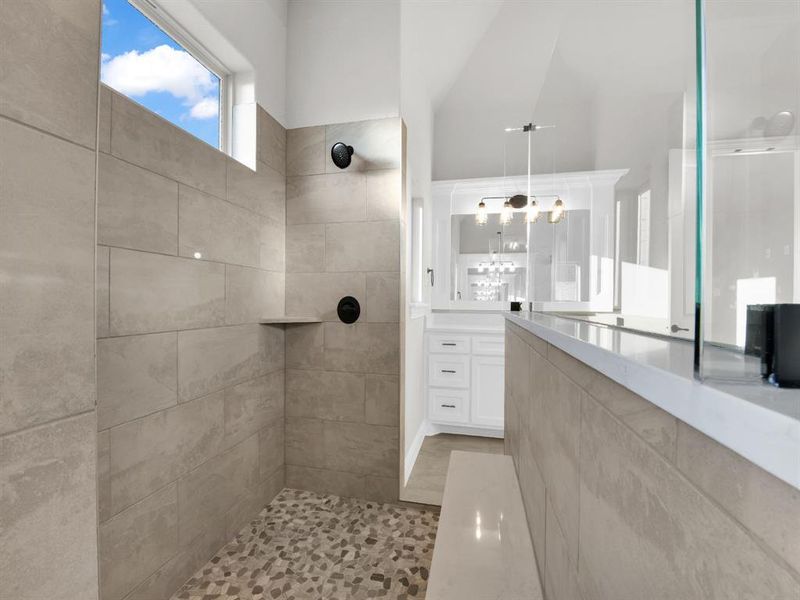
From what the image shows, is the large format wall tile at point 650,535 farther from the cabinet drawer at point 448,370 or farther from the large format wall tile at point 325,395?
the cabinet drawer at point 448,370

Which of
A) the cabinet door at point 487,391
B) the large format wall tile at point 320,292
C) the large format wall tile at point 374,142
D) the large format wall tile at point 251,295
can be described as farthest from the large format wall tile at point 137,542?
the cabinet door at point 487,391

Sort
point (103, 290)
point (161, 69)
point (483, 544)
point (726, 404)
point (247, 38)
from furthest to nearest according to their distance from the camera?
point (247, 38) → point (161, 69) → point (103, 290) → point (483, 544) → point (726, 404)

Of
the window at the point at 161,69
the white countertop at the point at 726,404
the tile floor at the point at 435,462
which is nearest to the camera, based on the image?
the white countertop at the point at 726,404

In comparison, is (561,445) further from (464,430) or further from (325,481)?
(464,430)

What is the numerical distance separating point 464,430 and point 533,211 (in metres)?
1.88

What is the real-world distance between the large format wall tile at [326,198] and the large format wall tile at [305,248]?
0.15 feet

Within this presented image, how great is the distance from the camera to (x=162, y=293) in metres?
1.27

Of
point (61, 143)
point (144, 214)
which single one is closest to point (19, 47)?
point (61, 143)

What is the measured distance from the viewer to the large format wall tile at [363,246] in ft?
6.26

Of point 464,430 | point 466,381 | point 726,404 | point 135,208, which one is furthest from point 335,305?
point 726,404

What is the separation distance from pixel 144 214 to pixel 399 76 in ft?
4.67

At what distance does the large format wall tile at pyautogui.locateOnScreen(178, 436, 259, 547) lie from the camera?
1386 millimetres

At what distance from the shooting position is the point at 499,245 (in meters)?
3.18

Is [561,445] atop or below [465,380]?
atop
